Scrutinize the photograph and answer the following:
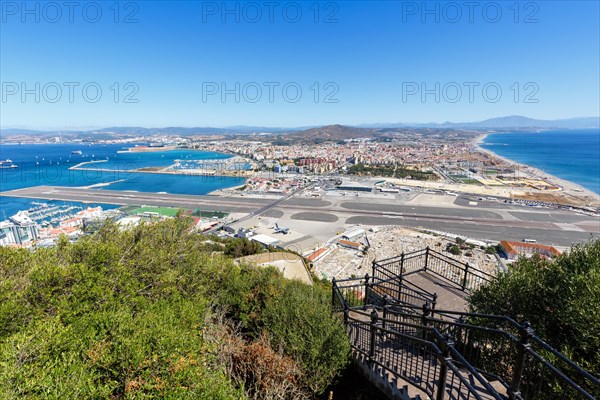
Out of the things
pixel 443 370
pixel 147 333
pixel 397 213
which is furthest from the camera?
pixel 397 213

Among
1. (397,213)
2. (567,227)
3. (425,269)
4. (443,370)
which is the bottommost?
(567,227)

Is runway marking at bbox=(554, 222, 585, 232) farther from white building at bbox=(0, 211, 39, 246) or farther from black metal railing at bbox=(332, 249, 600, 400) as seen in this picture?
white building at bbox=(0, 211, 39, 246)

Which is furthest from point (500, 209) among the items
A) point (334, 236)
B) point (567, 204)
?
point (334, 236)

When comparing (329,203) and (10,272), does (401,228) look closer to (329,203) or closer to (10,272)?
(329,203)

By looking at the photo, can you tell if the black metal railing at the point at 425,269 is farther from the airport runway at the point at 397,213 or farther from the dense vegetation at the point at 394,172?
the dense vegetation at the point at 394,172

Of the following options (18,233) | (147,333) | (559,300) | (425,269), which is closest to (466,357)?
(559,300)

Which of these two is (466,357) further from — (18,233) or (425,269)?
(18,233)

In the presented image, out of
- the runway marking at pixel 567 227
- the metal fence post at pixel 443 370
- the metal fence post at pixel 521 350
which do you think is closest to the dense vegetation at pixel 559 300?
the metal fence post at pixel 521 350

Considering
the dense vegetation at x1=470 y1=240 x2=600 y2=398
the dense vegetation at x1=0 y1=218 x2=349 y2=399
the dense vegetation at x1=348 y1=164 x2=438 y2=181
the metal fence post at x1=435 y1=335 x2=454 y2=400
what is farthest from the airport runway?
the metal fence post at x1=435 y1=335 x2=454 y2=400
